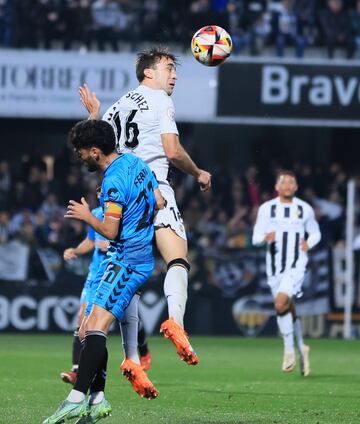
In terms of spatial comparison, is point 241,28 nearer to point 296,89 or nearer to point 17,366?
point 296,89

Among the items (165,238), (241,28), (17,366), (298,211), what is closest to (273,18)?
(241,28)

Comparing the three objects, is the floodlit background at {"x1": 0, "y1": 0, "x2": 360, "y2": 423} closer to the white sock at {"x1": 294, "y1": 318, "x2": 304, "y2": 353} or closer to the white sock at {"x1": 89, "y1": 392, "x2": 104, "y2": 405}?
the white sock at {"x1": 294, "y1": 318, "x2": 304, "y2": 353}

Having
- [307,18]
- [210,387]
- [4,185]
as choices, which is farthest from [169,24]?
[210,387]

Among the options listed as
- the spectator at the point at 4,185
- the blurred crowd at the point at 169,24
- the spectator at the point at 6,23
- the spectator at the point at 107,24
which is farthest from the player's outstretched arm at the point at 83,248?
the spectator at the point at 107,24

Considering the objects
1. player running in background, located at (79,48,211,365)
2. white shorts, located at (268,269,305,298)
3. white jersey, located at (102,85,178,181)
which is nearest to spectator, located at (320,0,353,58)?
white shorts, located at (268,269,305,298)

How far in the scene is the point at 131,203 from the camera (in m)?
7.68

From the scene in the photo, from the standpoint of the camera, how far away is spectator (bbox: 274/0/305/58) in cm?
2323

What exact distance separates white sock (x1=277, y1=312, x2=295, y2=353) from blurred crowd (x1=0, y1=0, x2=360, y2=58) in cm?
1065

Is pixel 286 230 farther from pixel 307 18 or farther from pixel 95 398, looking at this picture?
pixel 307 18

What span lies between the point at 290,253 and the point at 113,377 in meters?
2.81

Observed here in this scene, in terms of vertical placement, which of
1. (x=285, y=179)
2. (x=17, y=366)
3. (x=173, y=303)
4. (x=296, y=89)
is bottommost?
(x=17, y=366)

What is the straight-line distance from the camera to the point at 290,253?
13.8 metres

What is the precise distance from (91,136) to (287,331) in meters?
5.99

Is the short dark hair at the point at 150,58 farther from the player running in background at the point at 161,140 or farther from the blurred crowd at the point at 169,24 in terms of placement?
the blurred crowd at the point at 169,24
